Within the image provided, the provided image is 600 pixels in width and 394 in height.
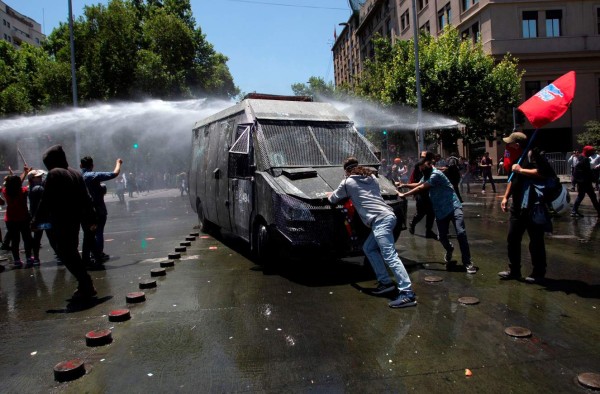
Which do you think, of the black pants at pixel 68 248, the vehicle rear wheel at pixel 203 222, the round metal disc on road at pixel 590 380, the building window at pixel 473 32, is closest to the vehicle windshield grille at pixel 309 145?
the black pants at pixel 68 248

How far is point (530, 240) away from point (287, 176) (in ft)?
10.4

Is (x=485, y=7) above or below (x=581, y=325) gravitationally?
above

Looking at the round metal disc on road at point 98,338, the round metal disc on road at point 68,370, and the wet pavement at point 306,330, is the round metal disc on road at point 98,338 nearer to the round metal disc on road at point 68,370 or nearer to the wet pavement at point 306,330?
the wet pavement at point 306,330

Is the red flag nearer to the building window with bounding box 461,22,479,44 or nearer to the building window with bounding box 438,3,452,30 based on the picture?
the building window with bounding box 461,22,479,44

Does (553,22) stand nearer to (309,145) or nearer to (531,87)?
(531,87)

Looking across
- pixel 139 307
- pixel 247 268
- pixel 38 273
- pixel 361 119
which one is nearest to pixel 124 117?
pixel 361 119

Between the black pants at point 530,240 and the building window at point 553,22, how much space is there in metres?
31.8

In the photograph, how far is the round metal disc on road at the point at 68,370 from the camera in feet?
11.2

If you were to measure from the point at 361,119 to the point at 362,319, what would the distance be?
19169 mm

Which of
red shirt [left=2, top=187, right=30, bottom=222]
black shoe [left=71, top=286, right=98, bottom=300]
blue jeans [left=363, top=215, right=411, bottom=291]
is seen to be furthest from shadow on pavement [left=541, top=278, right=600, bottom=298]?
red shirt [left=2, top=187, right=30, bottom=222]

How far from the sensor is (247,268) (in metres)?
7.04

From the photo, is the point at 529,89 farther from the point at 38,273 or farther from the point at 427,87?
the point at 38,273

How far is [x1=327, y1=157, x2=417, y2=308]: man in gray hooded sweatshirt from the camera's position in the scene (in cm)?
495

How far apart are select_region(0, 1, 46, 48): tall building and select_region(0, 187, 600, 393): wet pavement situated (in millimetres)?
71166
